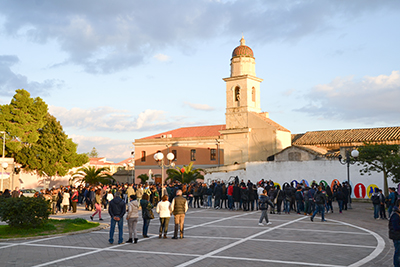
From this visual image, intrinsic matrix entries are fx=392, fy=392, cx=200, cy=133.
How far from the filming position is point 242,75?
46.2 metres

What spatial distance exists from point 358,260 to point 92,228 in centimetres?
1035

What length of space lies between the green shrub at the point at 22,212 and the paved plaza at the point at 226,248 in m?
1.23

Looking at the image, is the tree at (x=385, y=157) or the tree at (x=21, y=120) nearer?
the tree at (x=385, y=157)

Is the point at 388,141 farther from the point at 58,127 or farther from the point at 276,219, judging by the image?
the point at 58,127

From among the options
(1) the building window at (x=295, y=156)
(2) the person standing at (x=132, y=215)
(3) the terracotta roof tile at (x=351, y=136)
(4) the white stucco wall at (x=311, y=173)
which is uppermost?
(3) the terracotta roof tile at (x=351, y=136)

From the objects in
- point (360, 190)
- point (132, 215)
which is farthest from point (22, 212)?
point (360, 190)

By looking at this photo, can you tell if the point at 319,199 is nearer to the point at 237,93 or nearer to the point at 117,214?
the point at 117,214

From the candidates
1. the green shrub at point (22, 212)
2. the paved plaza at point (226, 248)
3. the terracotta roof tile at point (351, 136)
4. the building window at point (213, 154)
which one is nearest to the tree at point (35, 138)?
the building window at point (213, 154)

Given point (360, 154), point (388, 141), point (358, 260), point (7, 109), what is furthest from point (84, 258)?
point (7, 109)

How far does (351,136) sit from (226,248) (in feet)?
115

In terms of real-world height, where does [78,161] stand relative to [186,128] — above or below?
below

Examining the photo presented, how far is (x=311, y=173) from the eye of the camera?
32094 millimetres

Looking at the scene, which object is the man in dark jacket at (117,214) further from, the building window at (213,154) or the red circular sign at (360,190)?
the building window at (213,154)

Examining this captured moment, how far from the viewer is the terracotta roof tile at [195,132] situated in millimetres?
61344
